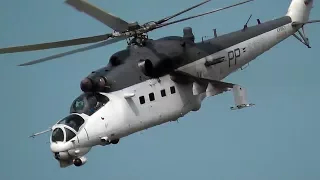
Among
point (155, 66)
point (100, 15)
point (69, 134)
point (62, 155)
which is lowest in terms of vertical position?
point (62, 155)

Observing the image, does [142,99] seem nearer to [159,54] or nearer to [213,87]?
[159,54]

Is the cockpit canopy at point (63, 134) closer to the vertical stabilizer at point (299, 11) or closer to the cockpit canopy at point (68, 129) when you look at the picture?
the cockpit canopy at point (68, 129)

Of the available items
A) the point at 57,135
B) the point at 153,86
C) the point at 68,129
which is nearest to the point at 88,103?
the point at 68,129

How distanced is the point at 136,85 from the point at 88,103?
5.41 feet

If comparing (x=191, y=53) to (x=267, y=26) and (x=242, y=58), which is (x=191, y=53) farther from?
(x=267, y=26)

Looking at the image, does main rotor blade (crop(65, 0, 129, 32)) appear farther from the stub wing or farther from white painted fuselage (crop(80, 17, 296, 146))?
the stub wing

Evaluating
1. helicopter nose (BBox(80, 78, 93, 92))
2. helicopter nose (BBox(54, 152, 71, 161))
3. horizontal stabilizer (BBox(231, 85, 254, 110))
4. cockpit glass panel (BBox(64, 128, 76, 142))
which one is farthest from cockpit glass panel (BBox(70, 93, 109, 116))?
horizontal stabilizer (BBox(231, 85, 254, 110))

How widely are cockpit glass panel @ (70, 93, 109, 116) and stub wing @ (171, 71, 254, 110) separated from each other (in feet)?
9.31

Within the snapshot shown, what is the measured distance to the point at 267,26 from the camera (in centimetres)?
2652

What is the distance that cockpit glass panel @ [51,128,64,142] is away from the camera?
65.4 ft

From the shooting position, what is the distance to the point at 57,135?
19984 mm

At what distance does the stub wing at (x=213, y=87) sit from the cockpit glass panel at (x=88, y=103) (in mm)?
2839

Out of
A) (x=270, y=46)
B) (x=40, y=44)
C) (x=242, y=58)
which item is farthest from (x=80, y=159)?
(x=270, y=46)

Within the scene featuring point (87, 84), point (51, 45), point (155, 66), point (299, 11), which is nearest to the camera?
point (87, 84)
